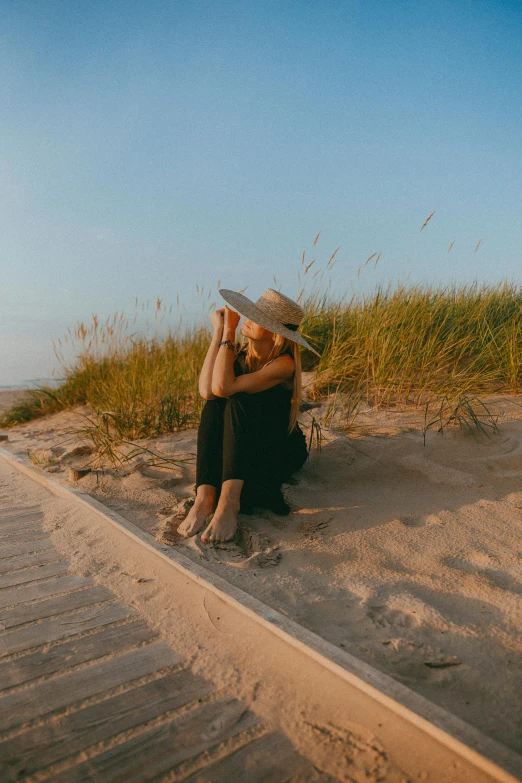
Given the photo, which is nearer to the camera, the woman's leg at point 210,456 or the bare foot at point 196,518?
the bare foot at point 196,518

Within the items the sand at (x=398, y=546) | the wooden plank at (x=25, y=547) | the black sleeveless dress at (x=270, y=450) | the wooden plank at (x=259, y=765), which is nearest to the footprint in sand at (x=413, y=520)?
the sand at (x=398, y=546)

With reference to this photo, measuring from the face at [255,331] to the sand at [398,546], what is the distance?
2.98 ft

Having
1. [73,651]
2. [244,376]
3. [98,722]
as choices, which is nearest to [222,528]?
[244,376]

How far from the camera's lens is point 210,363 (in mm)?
3064

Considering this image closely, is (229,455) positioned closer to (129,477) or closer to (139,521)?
(139,521)

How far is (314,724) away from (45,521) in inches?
81.1

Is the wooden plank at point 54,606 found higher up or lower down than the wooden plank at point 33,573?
higher up

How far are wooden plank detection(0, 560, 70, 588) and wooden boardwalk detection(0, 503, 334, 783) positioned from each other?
0.56ft

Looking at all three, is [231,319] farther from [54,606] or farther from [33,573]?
[54,606]

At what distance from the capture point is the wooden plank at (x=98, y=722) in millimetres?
1339

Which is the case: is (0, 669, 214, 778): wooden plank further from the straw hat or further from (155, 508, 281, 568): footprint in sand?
the straw hat

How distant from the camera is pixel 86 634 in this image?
186 centimetres

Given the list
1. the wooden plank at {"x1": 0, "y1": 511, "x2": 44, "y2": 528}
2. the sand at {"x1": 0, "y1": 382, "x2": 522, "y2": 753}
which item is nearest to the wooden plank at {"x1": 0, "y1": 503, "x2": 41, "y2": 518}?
the wooden plank at {"x1": 0, "y1": 511, "x2": 44, "y2": 528}

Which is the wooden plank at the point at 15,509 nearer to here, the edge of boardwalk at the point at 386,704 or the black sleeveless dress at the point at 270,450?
the black sleeveless dress at the point at 270,450
